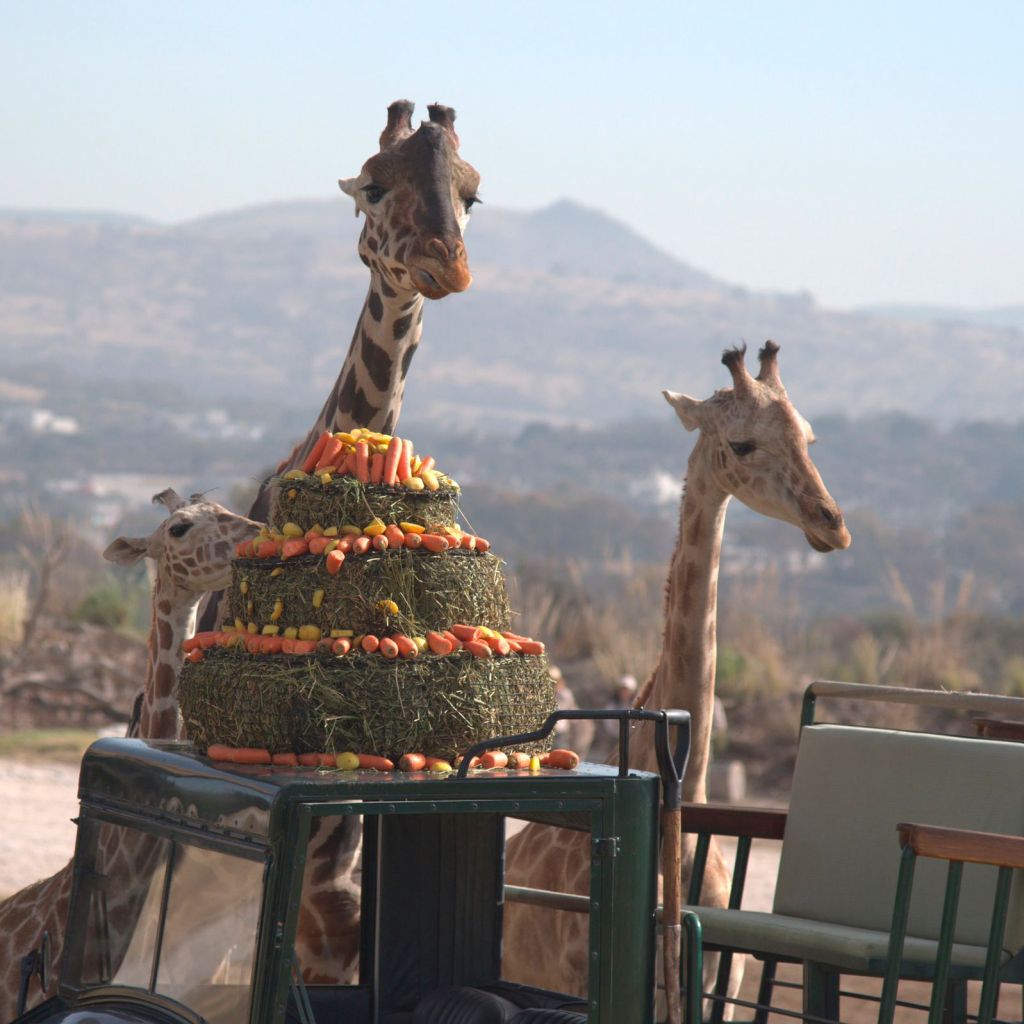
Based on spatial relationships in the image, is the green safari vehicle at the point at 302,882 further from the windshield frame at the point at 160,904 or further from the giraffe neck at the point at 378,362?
the giraffe neck at the point at 378,362

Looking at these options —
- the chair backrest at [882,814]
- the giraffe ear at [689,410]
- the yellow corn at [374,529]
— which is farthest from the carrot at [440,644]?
the giraffe ear at [689,410]

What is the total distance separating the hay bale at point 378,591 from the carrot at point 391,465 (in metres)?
0.20

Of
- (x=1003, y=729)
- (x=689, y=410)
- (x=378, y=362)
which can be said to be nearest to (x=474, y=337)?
(x=689, y=410)

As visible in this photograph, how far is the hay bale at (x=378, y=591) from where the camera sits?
388 centimetres

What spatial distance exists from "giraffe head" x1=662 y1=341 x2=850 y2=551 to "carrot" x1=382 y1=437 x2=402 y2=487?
1.88 m

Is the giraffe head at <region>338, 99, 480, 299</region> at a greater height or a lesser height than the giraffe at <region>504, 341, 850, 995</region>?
greater

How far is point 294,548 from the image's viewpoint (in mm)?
3984

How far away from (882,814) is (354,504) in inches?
84.7

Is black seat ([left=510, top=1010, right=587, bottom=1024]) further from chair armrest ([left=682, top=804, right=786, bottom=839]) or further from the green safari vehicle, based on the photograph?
chair armrest ([left=682, top=804, right=786, bottom=839])

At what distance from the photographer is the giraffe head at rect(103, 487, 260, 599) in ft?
17.0

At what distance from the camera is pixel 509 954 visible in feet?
20.2

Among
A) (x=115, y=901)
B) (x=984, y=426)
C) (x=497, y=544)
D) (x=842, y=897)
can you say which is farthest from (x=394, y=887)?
(x=984, y=426)

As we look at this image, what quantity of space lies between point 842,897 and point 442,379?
144 meters

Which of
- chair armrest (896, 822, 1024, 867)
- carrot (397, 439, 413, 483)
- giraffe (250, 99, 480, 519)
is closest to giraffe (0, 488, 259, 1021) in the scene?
giraffe (250, 99, 480, 519)
